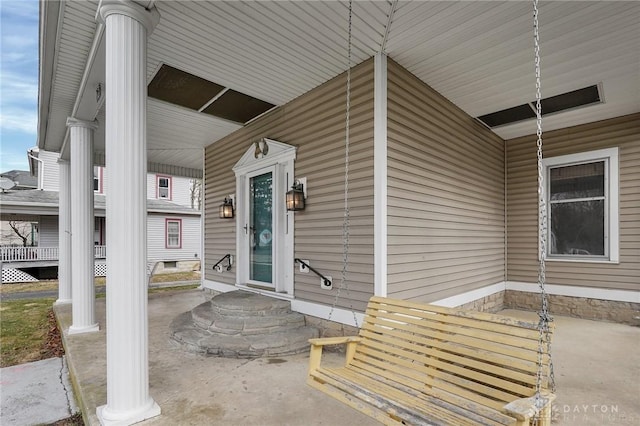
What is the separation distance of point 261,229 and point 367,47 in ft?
10.1

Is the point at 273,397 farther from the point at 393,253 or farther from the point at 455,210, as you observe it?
the point at 455,210

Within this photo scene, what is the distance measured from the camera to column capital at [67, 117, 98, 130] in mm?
4663

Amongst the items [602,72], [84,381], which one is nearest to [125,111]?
[84,381]

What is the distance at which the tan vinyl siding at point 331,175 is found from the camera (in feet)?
12.1

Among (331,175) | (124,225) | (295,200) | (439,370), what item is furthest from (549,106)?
(124,225)

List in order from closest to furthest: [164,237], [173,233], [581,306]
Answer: [581,306] < [164,237] < [173,233]

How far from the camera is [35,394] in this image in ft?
10.5

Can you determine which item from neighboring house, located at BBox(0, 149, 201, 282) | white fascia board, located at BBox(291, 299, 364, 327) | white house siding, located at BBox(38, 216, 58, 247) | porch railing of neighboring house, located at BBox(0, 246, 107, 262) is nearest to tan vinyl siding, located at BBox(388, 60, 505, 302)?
white fascia board, located at BBox(291, 299, 364, 327)

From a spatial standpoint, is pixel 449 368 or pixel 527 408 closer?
pixel 527 408

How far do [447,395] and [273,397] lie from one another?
1.42 metres

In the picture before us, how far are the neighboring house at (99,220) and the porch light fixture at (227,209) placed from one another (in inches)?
235

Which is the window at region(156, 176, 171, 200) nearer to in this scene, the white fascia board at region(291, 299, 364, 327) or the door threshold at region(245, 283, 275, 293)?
the door threshold at region(245, 283, 275, 293)

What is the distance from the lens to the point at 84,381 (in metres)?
3.01

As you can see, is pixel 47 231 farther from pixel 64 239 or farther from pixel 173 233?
pixel 64 239
